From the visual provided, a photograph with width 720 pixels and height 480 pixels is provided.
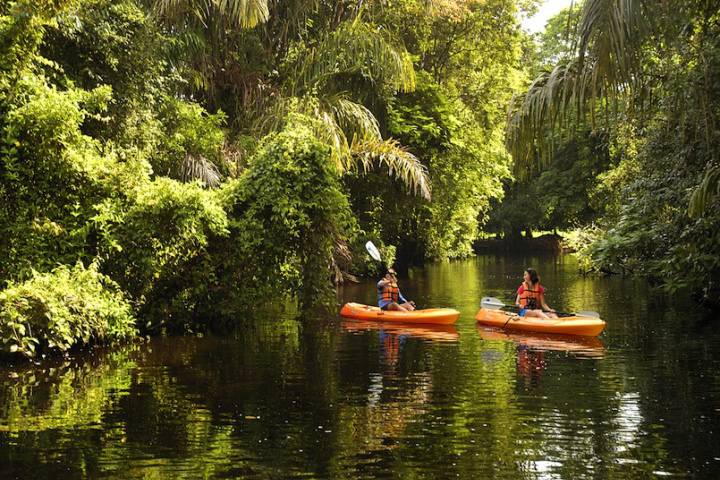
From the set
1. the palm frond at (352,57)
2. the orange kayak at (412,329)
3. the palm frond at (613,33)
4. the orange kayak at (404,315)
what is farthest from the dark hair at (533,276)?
the palm frond at (613,33)

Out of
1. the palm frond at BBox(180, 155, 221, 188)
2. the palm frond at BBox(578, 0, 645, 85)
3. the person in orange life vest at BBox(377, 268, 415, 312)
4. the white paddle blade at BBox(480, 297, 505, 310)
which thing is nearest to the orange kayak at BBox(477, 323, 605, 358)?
the white paddle blade at BBox(480, 297, 505, 310)

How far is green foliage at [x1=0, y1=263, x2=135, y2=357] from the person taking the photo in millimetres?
12767

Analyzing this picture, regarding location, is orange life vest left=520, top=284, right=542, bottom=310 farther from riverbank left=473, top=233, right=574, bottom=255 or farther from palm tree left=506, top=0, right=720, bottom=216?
riverbank left=473, top=233, right=574, bottom=255

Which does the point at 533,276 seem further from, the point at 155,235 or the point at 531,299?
the point at 155,235

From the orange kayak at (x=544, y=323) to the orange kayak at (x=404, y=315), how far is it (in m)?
0.71

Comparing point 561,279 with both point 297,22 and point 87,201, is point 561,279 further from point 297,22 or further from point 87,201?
point 87,201

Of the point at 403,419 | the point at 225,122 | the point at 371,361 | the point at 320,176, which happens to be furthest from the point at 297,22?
the point at 403,419

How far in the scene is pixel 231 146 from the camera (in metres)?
22.7

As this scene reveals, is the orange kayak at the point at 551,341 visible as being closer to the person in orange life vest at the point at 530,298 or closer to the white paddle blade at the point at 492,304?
the white paddle blade at the point at 492,304

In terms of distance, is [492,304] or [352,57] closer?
[492,304]

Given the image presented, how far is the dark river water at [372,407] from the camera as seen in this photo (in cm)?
772

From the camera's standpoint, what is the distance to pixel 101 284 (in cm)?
1529

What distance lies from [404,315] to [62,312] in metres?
7.91

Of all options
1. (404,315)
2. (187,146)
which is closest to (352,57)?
(187,146)
